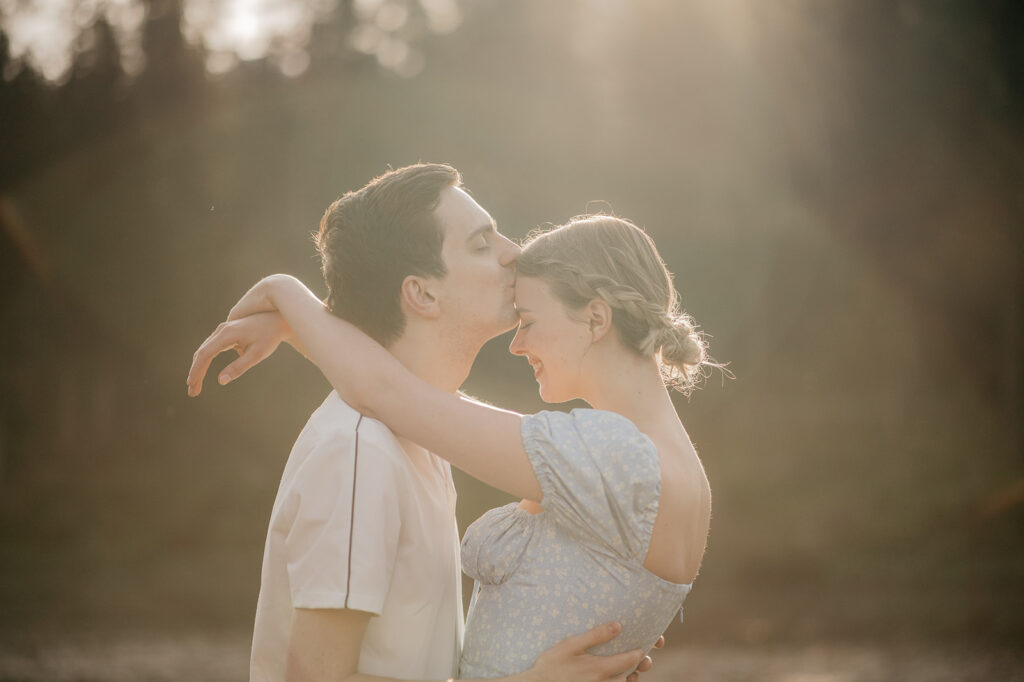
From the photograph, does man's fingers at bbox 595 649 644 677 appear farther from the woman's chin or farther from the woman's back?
the woman's chin

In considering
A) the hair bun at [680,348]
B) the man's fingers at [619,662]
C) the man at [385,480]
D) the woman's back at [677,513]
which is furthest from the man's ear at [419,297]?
the man's fingers at [619,662]

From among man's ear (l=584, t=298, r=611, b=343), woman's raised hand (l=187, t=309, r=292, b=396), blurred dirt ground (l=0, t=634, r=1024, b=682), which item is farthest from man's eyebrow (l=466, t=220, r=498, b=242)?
blurred dirt ground (l=0, t=634, r=1024, b=682)

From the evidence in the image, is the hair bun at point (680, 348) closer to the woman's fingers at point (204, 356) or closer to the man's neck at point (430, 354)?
the man's neck at point (430, 354)

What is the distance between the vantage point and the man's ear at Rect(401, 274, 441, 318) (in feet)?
9.01

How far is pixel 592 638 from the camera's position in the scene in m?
2.29

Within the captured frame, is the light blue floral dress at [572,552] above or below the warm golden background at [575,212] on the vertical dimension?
below

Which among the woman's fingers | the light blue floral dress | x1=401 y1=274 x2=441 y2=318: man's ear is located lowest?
the light blue floral dress

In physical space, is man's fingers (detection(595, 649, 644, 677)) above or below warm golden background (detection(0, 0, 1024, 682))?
below

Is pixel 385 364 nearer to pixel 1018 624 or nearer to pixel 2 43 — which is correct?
pixel 1018 624

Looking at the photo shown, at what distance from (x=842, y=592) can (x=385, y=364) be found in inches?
446

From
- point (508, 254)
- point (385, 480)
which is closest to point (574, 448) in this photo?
point (385, 480)

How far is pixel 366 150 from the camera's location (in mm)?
13914

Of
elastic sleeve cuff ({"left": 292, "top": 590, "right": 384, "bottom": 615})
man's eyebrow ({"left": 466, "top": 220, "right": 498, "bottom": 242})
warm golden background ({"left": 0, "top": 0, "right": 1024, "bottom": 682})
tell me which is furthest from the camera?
warm golden background ({"left": 0, "top": 0, "right": 1024, "bottom": 682})

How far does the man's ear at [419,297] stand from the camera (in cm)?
275
